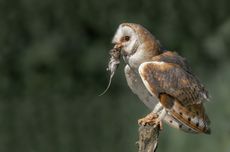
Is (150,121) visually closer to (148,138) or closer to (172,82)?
(148,138)

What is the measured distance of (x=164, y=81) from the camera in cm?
705

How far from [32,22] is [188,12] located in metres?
2.45

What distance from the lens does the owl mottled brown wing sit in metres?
6.96

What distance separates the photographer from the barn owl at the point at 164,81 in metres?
6.95

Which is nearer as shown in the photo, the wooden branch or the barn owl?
the wooden branch

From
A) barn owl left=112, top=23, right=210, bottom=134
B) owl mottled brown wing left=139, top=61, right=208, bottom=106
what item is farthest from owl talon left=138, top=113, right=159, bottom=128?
owl mottled brown wing left=139, top=61, right=208, bottom=106

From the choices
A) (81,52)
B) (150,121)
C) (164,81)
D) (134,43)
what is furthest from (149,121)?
(81,52)

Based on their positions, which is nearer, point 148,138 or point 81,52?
point 148,138

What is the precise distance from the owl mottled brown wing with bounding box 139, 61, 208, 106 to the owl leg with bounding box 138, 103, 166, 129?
99 millimetres

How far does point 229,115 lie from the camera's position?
41.1 ft

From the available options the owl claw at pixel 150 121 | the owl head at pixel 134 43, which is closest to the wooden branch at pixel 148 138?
the owl claw at pixel 150 121

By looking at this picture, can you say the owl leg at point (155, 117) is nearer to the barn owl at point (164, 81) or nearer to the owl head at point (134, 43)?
the barn owl at point (164, 81)

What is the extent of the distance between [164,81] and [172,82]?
6 cm

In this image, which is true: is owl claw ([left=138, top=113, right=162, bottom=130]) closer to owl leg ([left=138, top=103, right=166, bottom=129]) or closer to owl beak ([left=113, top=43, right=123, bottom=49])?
owl leg ([left=138, top=103, right=166, bottom=129])
